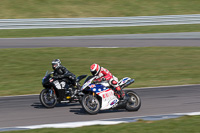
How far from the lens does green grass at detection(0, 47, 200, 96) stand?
53.3 ft

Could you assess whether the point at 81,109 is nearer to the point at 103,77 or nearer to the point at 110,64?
the point at 103,77

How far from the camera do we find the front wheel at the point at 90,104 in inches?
416

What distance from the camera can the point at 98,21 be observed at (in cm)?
2939

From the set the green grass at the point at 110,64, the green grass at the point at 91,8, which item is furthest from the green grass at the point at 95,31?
the green grass at the point at 110,64

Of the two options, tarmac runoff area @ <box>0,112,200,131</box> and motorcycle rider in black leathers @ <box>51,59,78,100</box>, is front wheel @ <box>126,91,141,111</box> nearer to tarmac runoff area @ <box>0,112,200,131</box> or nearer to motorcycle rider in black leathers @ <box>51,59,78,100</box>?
tarmac runoff area @ <box>0,112,200,131</box>

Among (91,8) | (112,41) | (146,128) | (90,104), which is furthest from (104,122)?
(91,8)

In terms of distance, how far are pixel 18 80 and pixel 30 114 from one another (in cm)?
580

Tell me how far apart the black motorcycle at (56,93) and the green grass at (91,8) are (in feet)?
62.9

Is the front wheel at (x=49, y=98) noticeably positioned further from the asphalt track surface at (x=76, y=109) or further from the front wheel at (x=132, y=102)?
the front wheel at (x=132, y=102)

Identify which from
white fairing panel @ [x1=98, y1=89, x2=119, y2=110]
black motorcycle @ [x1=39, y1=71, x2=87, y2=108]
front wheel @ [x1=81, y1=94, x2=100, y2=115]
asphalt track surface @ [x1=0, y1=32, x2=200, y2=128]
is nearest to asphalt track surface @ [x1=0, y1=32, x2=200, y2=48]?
asphalt track surface @ [x1=0, y1=32, x2=200, y2=128]

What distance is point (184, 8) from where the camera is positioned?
32812 millimetres

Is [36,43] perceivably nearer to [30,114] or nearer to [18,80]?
[18,80]

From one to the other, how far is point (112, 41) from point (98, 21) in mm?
4417

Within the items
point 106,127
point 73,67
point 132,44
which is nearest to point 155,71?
point 73,67
